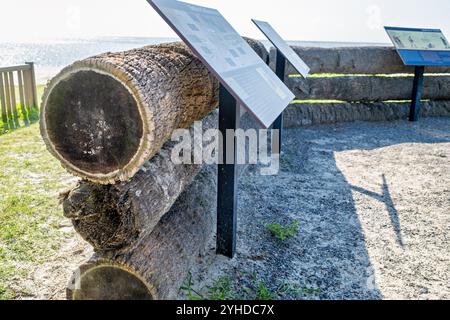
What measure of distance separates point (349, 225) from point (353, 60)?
576cm

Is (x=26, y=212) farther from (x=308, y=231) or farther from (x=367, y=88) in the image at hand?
(x=367, y=88)

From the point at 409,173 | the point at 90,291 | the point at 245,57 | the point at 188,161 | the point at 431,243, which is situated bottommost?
the point at 409,173

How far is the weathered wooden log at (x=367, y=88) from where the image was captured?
8773mm

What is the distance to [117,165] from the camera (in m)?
2.45

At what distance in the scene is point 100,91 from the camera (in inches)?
92.7

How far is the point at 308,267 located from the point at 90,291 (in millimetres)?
1727

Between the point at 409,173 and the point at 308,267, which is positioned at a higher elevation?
the point at 308,267

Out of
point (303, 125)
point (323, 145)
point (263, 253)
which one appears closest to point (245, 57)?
point (263, 253)

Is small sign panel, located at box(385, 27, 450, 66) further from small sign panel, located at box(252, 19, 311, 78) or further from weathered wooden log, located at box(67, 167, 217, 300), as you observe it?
weathered wooden log, located at box(67, 167, 217, 300)

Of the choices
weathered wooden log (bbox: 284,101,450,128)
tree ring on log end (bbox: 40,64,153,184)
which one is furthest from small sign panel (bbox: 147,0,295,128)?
weathered wooden log (bbox: 284,101,450,128)

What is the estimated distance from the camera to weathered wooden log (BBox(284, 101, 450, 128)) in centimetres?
865

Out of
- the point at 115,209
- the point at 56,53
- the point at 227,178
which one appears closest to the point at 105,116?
the point at 115,209

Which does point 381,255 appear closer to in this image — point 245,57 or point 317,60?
point 245,57

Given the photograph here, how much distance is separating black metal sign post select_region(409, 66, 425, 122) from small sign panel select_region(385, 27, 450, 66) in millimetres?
228
